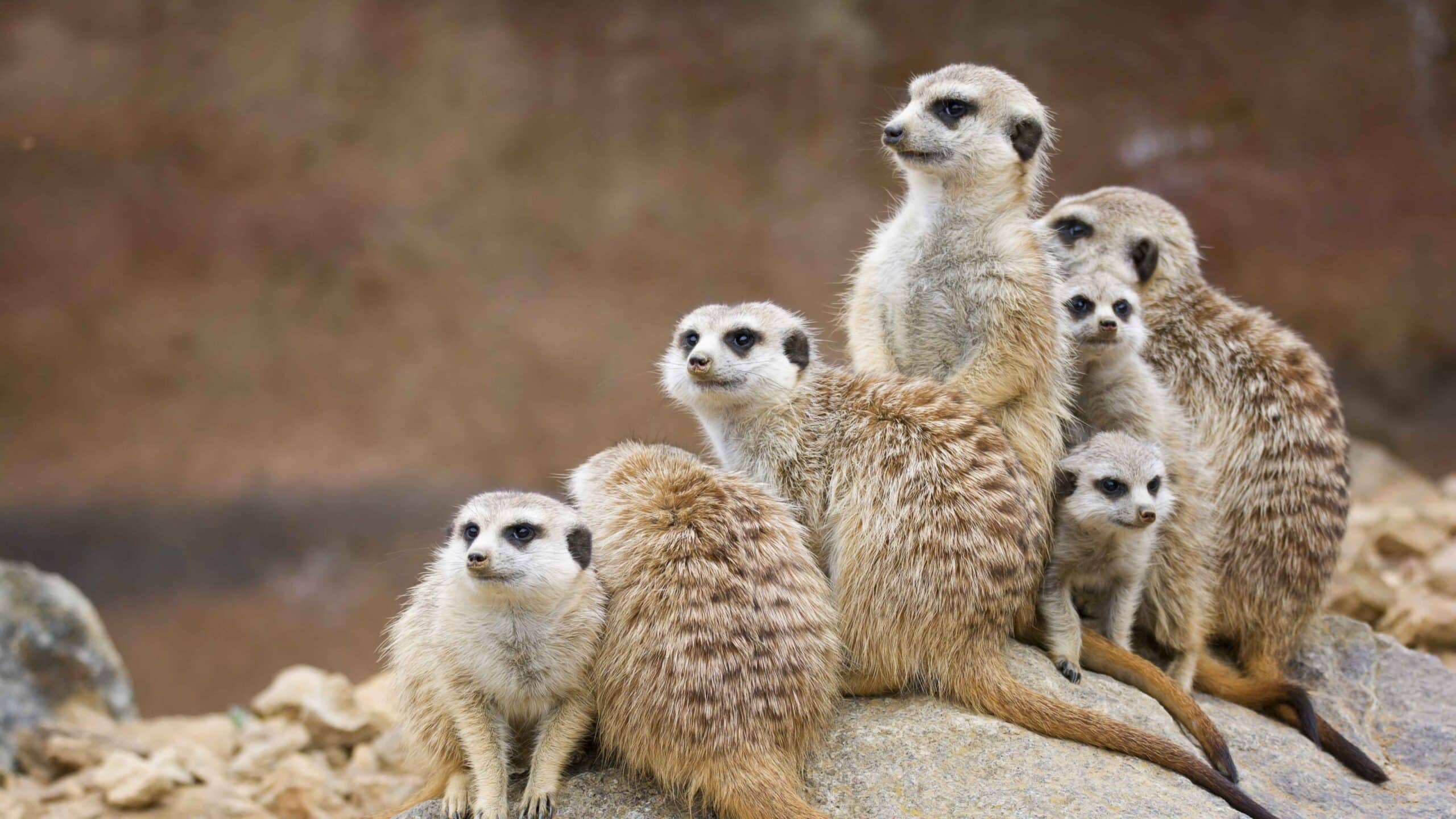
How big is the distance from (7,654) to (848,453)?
3021 mm

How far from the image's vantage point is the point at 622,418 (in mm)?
7621

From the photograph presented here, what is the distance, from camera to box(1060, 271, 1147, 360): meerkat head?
2.95 meters

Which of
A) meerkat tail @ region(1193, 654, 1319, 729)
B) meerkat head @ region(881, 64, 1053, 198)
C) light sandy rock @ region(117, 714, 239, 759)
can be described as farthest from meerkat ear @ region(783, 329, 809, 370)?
light sandy rock @ region(117, 714, 239, 759)

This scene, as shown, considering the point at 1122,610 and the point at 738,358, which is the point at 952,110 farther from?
the point at 1122,610

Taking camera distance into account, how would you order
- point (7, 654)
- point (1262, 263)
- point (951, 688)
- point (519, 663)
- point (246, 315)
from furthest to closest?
point (1262, 263) < point (246, 315) < point (7, 654) < point (951, 688) < point (519, 663)

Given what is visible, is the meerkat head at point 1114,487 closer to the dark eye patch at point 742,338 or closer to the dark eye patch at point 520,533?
the dark eye patch at point 742,338

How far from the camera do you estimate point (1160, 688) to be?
272 cm

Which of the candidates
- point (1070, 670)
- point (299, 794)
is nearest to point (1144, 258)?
point (1070, 670)

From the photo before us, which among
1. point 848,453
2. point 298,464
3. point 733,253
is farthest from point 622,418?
point 848,453

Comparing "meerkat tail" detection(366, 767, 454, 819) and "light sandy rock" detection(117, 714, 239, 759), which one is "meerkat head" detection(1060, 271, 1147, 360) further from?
"light sandy rock" detection(117, 714, 239, 759)

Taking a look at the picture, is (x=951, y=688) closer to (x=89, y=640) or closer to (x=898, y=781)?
(x=898, y=781)

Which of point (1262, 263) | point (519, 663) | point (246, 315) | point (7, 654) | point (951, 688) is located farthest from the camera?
point (1262, 263)

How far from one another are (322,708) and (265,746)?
0.80 ft

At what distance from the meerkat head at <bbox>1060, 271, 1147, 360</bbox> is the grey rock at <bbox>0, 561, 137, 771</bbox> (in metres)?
3.35
